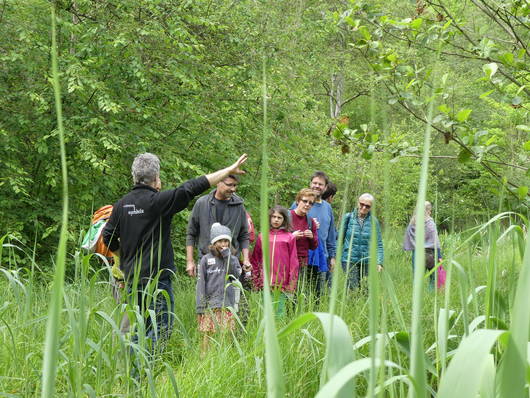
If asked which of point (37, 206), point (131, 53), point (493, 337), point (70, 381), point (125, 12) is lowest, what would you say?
point (70, 381)

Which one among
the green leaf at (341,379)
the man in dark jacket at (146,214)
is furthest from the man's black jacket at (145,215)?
the green leaf at (341,379)

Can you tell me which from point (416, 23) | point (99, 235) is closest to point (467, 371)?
point (416, 23)

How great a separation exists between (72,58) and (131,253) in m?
4.28

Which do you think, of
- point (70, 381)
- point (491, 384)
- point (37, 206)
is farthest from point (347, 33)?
point (37, 206)

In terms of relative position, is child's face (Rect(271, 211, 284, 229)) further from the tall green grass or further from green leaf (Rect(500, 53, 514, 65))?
green leaf (Rect(500, 53, 514, 65))

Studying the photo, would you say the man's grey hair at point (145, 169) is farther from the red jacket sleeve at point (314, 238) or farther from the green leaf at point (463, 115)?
the red jacket sleeve at point (314, 238)

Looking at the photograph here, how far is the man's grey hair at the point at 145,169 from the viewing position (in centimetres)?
453

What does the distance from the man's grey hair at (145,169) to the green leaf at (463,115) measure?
2.19m

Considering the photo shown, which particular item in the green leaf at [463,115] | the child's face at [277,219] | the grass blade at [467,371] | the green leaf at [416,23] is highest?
the green leaf at [416,23]

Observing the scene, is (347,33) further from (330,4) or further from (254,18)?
(330,4)

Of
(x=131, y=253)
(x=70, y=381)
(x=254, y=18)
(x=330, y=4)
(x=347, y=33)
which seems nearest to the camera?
(x=70, y=381)

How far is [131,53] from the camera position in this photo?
28.7ft

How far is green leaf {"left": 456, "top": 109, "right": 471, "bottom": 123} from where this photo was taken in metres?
2.95

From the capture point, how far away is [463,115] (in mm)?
2973
